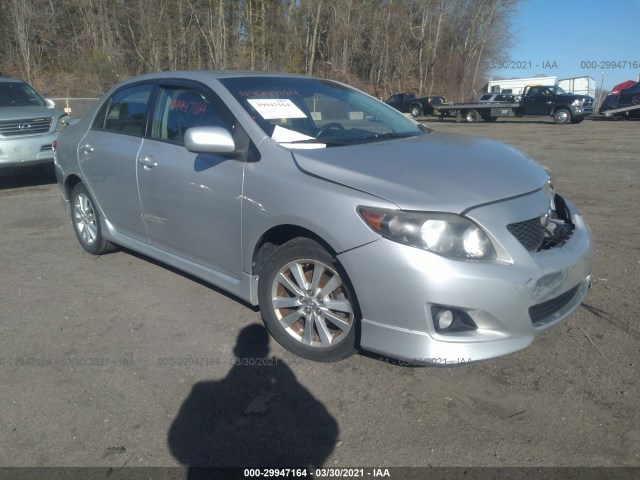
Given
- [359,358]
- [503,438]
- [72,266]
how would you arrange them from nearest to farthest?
[503,438]
[359,358]
[72,266]

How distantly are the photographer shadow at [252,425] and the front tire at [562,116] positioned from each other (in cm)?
2538

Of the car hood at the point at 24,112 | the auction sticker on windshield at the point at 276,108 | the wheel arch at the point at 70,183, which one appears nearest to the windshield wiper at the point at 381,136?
the auction sticker on windshield at the point at 276,108

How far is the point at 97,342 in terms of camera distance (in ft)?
11.7

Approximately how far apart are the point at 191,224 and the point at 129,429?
1497mm

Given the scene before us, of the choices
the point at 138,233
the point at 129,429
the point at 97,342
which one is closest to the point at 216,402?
the point at 129,429

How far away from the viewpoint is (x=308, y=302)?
316 cm

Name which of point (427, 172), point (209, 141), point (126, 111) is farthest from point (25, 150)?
point (427, 172)

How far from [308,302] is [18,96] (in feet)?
30.0

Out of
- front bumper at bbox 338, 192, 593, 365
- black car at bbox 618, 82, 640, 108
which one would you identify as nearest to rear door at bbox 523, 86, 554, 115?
black car at bbox 618, 82, 640, 108

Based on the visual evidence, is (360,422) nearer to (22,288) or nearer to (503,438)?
(503,438)

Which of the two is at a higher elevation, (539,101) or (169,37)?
(169,37)

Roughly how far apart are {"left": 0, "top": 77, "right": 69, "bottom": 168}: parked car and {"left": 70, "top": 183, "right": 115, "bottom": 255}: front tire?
13.4 ft

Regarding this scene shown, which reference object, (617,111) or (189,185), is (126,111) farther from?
(617,111)

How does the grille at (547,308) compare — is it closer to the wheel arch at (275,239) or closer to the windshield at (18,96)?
the wheel arch at (275,239)
